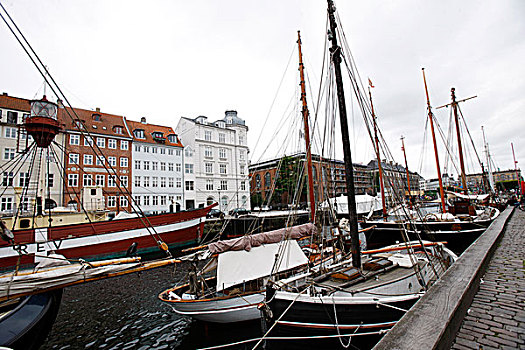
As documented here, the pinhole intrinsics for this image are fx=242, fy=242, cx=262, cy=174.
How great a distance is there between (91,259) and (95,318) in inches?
405

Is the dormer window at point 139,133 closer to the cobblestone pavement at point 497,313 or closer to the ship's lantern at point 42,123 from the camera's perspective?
the ship's lantern at point 42,123

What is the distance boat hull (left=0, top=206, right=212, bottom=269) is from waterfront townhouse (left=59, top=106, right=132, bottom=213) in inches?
429

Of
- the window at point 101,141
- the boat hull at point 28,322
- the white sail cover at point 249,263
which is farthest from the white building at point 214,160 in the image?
the boat hull at point 28,322

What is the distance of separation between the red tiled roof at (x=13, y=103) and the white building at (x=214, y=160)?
20051 millimetres

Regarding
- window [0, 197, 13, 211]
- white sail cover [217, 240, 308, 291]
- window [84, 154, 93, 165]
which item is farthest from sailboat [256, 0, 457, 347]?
window [84, 154, 93, 165]

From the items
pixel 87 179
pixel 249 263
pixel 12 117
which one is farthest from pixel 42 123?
pixel 12 117

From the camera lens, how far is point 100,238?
1750cm

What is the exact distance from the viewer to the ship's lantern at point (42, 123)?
31.1 feet

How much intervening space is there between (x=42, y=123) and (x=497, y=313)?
46.8 ft

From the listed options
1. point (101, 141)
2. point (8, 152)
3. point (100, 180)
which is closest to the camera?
point (8, 152)

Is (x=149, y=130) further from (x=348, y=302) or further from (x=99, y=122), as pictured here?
(x=348, y=302)

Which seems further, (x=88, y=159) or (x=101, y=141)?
(x=101, y=141)

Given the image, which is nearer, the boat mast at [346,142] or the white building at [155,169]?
the boat mast at [346,142]

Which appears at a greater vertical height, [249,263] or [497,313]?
[497,313]
